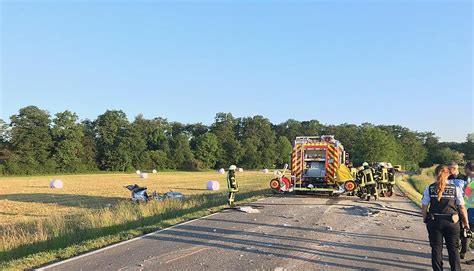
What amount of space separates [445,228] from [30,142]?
8118 cm

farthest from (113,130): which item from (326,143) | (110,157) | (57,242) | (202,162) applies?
(57,242)

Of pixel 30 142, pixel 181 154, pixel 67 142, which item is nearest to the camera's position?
pixel 30 142

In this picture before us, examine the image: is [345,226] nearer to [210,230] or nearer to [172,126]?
[210,230]

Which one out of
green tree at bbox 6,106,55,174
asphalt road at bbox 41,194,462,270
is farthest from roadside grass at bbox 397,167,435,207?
green tree at bbox 6,106,55,174

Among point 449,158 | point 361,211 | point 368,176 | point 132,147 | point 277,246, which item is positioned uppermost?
point 132,147

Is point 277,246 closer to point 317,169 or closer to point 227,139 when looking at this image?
point 317,169

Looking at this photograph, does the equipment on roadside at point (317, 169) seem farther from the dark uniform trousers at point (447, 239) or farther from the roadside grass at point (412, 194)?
the dark uniform trousers at point (447, 239)

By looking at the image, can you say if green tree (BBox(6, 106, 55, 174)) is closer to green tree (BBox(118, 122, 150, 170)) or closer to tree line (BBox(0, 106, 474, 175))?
tree line (BBox(0, 106, 474, 175))

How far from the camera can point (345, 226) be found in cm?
1042

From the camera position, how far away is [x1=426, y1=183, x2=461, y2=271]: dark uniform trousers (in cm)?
575

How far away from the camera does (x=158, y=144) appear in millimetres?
96812

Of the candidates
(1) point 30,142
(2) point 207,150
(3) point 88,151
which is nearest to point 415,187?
(2) point 207,150

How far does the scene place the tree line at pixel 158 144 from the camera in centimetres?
7244

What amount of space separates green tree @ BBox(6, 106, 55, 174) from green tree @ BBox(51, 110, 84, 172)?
1404 millimetres
